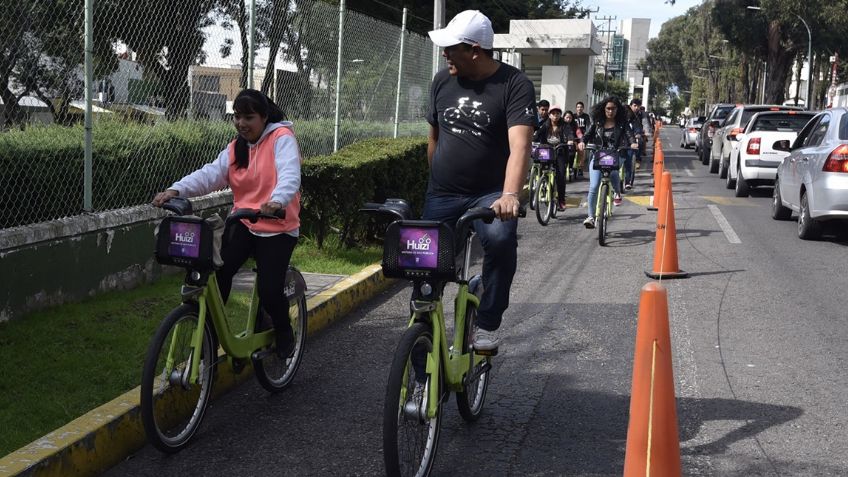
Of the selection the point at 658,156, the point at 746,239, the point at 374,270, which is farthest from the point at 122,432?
the point at 658,156

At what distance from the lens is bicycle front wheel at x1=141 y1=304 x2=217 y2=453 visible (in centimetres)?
430

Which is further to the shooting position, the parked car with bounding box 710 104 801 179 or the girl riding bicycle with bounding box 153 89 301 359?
the parked car with bounding box 710 104 801 179

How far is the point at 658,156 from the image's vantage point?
17031mm

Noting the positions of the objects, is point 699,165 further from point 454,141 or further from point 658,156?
point 454,141

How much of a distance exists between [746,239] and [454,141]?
819 cm

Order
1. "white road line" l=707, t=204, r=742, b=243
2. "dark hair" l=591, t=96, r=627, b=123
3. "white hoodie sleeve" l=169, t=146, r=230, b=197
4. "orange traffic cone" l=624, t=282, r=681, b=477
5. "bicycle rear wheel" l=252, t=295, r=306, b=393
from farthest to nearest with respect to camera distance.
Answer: "dark hair" l=591, t=96, r=627, b=123
"white road line" l=707, t=204, r=742, b=243
"bicycle rear wheel" l=252, t=295, r=306, b=393
"white hoodie sleeve" l=169, t=146, r=230, b=197
"orange traffic cone" l=624, t=282, r=681, b=477

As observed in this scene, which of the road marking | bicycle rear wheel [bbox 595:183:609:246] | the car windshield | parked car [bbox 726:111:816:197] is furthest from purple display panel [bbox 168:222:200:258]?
the car windshield

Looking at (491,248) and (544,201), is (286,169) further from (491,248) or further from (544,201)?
(544,201)

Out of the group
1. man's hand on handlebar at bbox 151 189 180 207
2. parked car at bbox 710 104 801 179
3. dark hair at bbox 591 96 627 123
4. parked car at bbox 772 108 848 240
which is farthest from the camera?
parked car at bbox 710 104 801 179

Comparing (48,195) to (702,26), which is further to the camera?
(702,26)

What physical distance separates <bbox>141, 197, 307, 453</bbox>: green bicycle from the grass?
430mm

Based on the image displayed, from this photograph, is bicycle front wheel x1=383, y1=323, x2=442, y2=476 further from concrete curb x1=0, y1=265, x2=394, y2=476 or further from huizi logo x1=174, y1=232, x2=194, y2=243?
concrete curb x1=0, y1=265, x2=394, y2=476

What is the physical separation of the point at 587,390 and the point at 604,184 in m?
6.45

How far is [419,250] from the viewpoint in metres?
4.04
